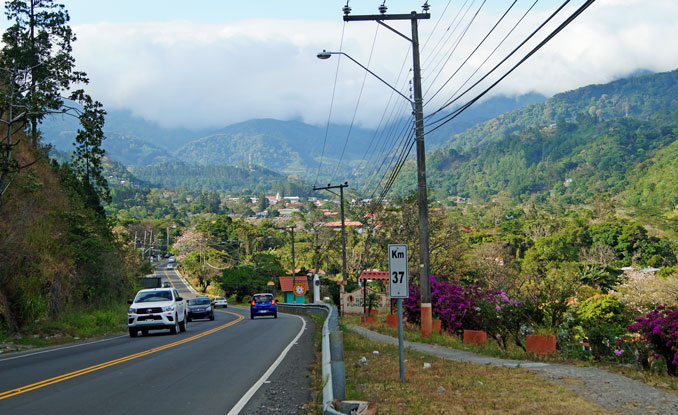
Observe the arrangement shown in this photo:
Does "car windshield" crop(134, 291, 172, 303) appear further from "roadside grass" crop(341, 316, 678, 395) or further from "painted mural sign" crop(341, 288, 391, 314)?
"painted mural sign" crop(341, 288, 391, 314)

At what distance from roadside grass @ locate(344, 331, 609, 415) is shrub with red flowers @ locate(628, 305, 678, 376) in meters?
2.39

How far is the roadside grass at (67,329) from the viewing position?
22922 millimetres

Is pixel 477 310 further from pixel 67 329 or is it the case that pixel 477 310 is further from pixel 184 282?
pixel 184 282

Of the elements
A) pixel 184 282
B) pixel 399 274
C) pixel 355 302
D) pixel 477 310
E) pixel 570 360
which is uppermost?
pixel 184 282

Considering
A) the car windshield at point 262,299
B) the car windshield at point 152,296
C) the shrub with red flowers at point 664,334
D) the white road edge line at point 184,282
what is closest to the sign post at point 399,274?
the shrub with red flowers at point 664,334

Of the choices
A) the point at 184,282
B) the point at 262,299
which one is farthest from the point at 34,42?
the point at 184,282

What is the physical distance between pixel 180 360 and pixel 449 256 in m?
46.5

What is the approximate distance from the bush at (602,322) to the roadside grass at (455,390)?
8.04 ft

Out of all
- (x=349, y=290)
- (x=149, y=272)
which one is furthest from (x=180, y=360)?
(x=149, y=272)

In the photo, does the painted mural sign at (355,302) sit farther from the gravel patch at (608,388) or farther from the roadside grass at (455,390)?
the roadside grass at (455,390)

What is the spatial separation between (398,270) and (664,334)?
5.21 meters

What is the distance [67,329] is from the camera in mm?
27203

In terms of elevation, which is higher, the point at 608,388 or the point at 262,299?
the point at 262,299

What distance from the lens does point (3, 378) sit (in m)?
12.9
